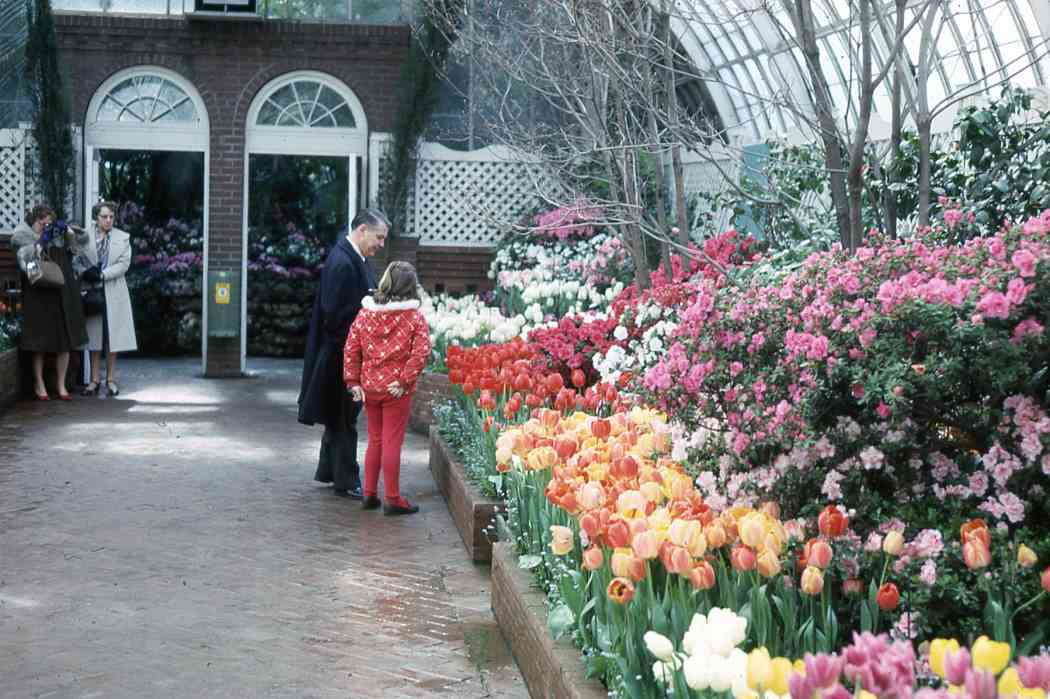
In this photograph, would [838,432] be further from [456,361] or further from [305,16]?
[305,16]

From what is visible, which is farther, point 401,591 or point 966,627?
point 401,591

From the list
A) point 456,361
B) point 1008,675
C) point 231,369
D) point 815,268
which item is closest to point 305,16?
point 231,369

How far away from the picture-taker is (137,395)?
556 inches

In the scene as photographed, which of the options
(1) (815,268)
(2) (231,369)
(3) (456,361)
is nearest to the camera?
(1) (815,268)

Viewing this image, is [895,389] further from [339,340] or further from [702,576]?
[339,340]

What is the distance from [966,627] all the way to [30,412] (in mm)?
10162

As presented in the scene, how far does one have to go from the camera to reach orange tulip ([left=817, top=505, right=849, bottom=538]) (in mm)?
3859

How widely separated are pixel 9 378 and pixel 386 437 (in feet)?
20.0

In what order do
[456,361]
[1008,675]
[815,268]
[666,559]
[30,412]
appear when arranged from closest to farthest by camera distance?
[1008,675]
[666,559]
[815,268]
[456,361]
[30,412]

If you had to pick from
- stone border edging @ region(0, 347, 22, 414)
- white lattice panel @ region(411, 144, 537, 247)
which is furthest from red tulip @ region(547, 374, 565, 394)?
white lattice panel @ region(411, 144, 537, 247)

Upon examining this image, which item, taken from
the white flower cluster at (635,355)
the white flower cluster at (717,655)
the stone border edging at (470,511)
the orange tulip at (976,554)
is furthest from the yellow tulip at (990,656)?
the white flower cluster at (635,355)

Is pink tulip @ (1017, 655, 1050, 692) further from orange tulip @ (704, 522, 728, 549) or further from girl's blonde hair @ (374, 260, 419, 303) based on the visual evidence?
girl's blonde hair @ (374, 260, 419, 303)

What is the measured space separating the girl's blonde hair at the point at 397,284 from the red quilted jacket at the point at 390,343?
0.03 meters

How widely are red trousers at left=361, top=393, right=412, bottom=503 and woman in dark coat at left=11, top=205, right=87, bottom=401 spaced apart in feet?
19.2
